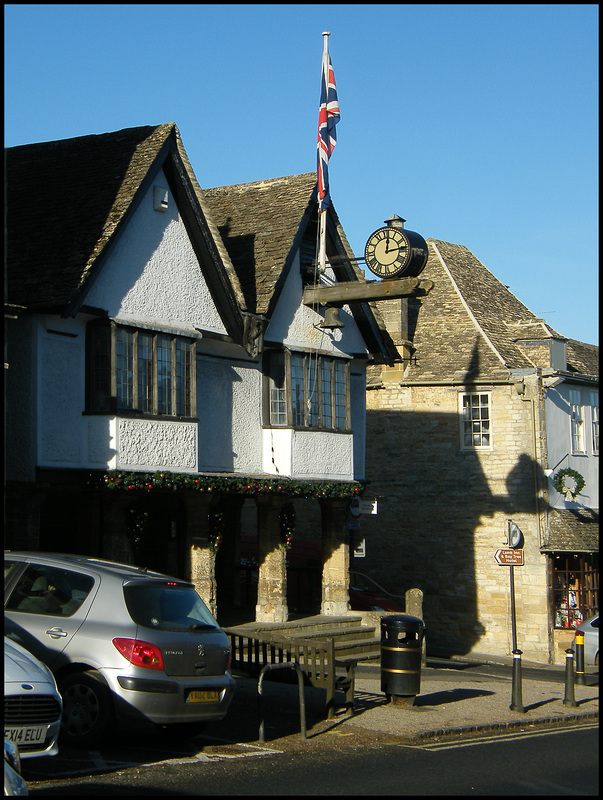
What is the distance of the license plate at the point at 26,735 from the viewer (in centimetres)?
955

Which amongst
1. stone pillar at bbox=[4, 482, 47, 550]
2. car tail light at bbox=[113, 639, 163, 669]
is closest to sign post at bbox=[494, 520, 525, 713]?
car tail light at bbox=[113, 639, 163, 669]

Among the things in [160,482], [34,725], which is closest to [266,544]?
Result: [160,482]

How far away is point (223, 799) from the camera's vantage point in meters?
9.33

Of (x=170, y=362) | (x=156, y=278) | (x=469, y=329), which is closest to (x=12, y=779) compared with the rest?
(x=170, y=362)

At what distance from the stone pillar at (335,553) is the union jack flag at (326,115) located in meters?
7.43

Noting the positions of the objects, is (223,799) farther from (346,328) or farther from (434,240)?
(434,240)

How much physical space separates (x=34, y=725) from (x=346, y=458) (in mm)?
14658

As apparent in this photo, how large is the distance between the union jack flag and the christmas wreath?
12818 millimetres

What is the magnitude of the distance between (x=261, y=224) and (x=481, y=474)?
37.7 feet

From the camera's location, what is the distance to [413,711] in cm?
1555

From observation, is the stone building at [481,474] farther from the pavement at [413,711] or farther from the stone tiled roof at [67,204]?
the stone tiled roof at [67,204]

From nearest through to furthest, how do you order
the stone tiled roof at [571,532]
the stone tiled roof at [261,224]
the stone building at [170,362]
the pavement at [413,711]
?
1. the pavement at [413,711]
2. the stone building at [170,362]
3. the stone tiled roof at [261,224]
4. the stone tiled roof at [571,532]

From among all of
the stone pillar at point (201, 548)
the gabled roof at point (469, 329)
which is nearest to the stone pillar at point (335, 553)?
the stone pillar at point (201, 548)

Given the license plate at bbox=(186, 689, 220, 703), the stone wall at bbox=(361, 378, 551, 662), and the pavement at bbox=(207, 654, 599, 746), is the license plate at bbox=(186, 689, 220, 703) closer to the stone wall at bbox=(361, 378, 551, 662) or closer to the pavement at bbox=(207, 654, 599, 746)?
the pavement at bbox=(207, 654, 599, 746)
